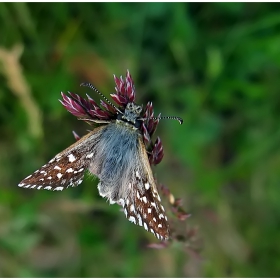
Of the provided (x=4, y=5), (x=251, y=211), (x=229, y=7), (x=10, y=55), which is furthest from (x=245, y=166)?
(x=4, y=5)

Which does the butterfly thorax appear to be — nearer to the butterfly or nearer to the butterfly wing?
the butterfly

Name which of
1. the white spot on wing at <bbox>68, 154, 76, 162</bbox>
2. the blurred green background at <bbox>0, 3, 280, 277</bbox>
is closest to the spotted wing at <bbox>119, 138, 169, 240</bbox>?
the white spot on wing at <bbox>68, 154, 76, 162</bbox>

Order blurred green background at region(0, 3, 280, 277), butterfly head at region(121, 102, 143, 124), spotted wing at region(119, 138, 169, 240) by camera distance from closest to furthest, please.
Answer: spotted wing at region(119, 138, 169, 240) < butterfly head at region(121, 102, 143, 124) < blurred green background at region(0, 3, 280, 277)

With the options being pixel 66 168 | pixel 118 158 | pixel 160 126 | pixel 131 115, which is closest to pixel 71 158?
pixel 66 168

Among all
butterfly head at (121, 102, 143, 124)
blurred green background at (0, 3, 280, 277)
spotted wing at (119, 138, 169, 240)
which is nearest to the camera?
spotted wing at (119, 138, 169, 240)

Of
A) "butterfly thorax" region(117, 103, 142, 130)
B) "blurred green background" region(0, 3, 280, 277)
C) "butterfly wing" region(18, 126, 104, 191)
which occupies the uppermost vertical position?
"blurred green background" region(0, 3, 280, 277)

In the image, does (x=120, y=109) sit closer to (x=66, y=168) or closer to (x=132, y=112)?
(x=132, y=112)

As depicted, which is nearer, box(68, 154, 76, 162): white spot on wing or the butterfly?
the butterfly

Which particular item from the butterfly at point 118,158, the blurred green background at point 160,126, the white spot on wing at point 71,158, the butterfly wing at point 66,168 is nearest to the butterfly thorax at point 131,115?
the butterfly at point 118,158

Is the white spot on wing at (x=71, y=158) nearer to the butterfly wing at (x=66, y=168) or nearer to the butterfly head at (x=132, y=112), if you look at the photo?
the butterfly wing at (x=66, y=168)
